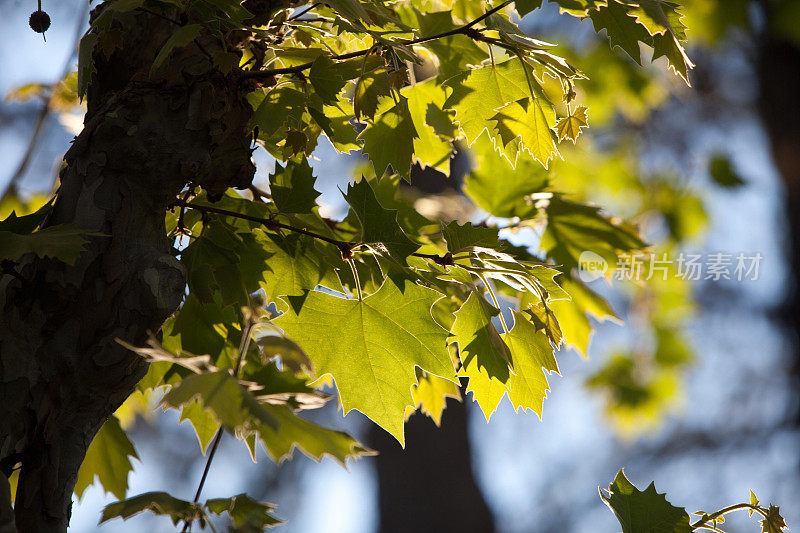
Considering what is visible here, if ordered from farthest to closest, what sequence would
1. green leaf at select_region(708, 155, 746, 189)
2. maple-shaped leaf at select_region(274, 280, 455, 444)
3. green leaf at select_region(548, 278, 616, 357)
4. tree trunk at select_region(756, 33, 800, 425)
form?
green leaf at select_region(708, 155, 746, 189) < tree trunk at select_region(756, 33, 800, 425) < green leaf at select_region(548, 278, 616, 357) < maple-shaped leaf at select_region(274, 280, 455, 444)

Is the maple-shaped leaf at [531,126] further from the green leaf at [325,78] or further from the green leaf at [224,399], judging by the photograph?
the green leaf at [224,399]

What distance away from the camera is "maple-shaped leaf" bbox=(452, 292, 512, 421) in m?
0.63

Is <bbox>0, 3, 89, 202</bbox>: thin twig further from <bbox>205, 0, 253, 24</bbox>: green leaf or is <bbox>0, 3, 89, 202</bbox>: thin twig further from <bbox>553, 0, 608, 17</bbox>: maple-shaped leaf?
<bbox>553, 0, 608, 17</bbox>: maple-shaped leaf

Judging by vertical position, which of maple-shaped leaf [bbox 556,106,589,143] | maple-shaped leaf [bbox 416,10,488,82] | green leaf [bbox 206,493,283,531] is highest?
maple-shaped leaf [bbox 416,10,488,82]

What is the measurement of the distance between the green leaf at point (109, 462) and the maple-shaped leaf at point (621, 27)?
26.9 inches

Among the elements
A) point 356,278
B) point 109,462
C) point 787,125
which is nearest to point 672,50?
point 356,278

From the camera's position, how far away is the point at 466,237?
65 centimetres

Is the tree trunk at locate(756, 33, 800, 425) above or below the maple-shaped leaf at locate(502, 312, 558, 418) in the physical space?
above

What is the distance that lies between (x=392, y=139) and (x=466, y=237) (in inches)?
5.3

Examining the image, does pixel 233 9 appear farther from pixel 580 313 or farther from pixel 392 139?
pixel 580 313

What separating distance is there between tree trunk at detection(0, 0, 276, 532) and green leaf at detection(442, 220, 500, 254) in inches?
8.1

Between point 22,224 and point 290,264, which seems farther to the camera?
point 290,264

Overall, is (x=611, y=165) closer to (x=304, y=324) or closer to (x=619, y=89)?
(x=619, y=89)

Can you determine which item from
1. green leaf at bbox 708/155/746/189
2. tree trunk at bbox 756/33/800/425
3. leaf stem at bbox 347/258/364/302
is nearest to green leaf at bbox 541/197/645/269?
leaf stem at bbox 347/258/364/302
